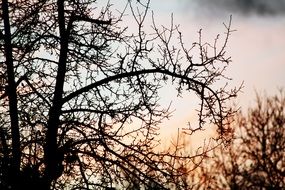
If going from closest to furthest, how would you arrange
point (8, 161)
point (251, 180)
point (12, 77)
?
1. point (8, 161)
2. point (12, 77)
3. point (251, 180)

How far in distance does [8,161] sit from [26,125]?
1082mm

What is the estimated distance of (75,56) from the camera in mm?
9992

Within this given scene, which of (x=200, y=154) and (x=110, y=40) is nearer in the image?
(x=200, y=154)

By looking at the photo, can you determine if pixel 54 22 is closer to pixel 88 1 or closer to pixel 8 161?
pixel 88 1

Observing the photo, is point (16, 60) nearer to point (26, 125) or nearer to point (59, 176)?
point (26, 125)

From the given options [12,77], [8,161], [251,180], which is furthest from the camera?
[251,180]

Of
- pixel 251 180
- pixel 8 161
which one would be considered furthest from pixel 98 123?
pixel 251 180

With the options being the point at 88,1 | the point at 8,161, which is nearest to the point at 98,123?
the point at 8,161

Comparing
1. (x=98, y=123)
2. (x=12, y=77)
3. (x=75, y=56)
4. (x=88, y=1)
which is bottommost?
(x=98, y=123)

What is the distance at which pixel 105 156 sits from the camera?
31.3 feet

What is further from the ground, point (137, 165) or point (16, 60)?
point (16, 60)

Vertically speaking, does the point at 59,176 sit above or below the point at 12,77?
below

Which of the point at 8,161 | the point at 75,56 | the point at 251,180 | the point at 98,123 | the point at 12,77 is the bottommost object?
the point at 8,161

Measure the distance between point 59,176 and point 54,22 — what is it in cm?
299
